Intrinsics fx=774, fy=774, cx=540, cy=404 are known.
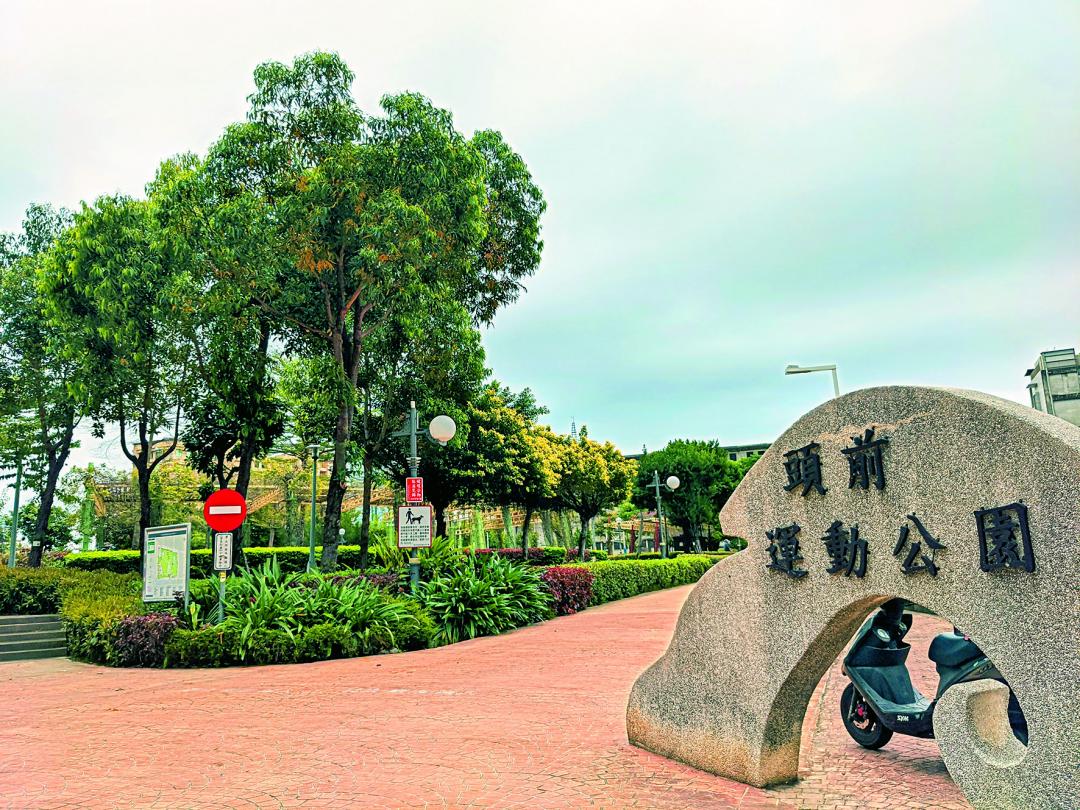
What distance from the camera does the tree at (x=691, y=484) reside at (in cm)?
4425

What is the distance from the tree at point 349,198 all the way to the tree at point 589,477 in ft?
44.3

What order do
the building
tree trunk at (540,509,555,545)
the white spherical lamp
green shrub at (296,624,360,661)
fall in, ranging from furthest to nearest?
tree trunk at (540,509,555,545)
the building
the white spherical lamp
green shrub at (296,624,360,661)

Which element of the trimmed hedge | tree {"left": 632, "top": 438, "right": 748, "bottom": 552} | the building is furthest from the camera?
tree {"left": 632, "top": 438, "right": 748, "bottom": 552}

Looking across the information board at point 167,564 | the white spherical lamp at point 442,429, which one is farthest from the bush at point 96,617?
the white spherical lamp at point 442,429

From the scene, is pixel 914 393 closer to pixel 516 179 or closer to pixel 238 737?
pixel 238 737

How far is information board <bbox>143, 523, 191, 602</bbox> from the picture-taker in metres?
11.7

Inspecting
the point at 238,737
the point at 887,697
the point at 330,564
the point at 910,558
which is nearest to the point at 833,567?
the point at 910,558

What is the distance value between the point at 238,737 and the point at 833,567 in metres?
4.95

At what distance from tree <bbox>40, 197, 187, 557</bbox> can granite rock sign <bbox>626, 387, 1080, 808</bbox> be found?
13.5m

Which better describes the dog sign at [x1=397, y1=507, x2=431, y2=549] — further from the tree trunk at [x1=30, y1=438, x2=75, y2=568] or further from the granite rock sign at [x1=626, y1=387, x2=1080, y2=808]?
the tree trunk at [x1=30, y1=438, x2=75, y2=568]

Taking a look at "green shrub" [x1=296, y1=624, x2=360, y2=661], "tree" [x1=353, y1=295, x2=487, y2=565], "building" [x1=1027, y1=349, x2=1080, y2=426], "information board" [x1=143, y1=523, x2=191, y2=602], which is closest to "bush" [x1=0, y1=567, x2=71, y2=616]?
"information board" [x1=143, y1=523, x2=191, y2=602]

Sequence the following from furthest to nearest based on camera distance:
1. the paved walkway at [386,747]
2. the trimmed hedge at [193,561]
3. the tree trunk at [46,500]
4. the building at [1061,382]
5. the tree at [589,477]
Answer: the tree at [589,477], the trimmed hedge at [193,561], the building at [1061,382], the tree trunk at [46,500], the paved walkway at [386,747]

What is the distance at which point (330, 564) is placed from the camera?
16.0 metres

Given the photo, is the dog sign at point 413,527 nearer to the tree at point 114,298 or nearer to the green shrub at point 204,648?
the green shrub at point 204,648
